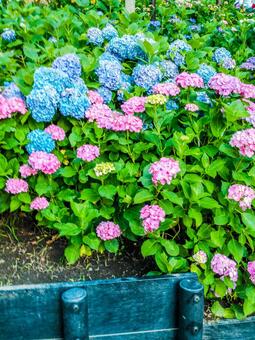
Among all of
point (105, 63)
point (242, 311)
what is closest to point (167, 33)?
point (105, 63)

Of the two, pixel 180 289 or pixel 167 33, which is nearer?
pixel 180 289

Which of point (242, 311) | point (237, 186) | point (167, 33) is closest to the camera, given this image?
point (237, 186)

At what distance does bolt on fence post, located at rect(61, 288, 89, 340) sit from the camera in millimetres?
1712

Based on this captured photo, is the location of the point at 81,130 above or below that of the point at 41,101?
below

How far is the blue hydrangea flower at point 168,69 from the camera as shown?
2609mm

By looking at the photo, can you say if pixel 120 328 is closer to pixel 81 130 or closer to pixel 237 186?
pixel 237 186

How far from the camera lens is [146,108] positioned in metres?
2.23

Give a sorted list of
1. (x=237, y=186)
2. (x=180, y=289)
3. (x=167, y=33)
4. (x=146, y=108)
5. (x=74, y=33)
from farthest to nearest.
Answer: (x=167, y=33)
(x=74, y=33)
(x=146, y=108)
(x=237, y=186)
(x=180, y=289)

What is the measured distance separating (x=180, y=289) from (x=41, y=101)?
3.15 ft

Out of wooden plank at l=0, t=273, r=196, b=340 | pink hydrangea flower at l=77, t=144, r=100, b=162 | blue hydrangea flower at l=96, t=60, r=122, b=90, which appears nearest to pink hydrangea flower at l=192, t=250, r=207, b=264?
wooden plank at l=0, t=273, r=196, b=340

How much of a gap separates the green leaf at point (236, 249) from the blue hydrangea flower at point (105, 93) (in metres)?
0.88

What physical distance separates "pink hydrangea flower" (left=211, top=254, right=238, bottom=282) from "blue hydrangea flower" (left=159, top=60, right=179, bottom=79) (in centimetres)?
104

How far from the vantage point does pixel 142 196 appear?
195 cm

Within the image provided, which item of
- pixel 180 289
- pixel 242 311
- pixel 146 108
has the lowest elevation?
pixel 242 311
